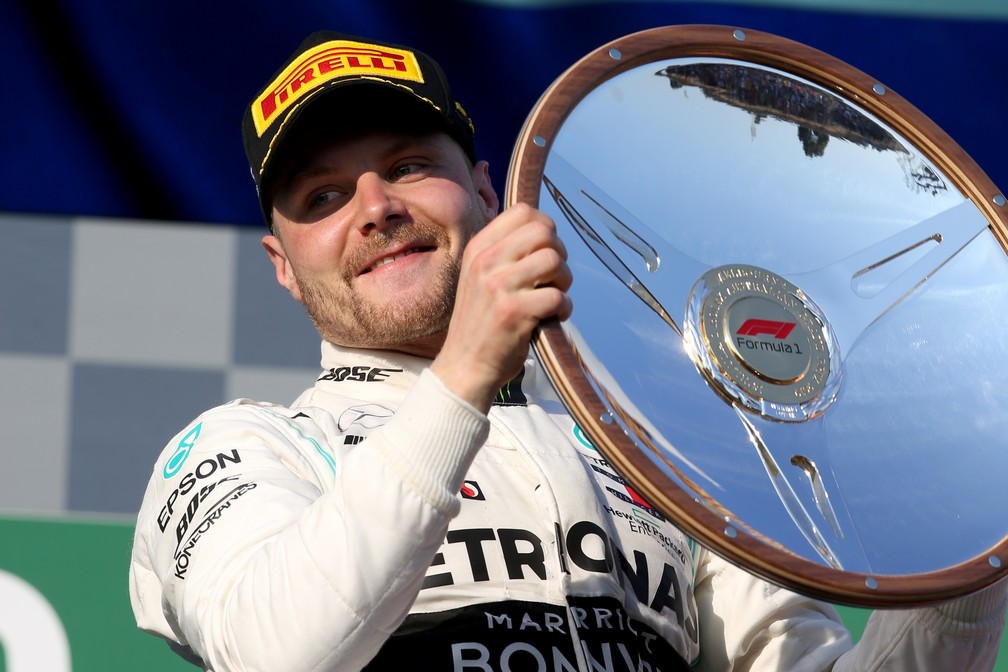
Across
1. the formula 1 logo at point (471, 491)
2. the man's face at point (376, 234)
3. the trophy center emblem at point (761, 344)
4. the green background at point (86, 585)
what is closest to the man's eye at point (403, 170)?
the man's face at point (376, 234)

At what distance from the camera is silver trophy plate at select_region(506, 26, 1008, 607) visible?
1.17 metres

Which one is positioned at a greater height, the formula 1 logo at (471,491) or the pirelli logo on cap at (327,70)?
the pirelli logo on cap at (327,70)

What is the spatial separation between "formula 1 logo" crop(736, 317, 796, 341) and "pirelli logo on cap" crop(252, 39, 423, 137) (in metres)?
0.64

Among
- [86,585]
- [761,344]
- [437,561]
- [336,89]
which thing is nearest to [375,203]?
[336,89]

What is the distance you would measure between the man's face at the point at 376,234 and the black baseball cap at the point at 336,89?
0.04 meters

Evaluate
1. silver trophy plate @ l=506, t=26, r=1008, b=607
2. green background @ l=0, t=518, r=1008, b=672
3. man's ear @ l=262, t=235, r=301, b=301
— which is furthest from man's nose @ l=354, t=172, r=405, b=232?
green background @ l=0, t=518, r=1008, b=672

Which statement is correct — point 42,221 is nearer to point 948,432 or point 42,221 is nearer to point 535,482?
point 535,482

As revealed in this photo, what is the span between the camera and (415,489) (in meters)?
1.12

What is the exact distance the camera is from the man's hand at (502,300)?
112 cm

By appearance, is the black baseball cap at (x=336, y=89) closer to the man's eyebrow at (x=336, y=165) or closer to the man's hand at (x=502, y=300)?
the man's eyebrow at (x=336, y=165)

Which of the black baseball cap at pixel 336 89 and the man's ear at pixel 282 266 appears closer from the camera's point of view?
the black baseball cap at pixel 336 89

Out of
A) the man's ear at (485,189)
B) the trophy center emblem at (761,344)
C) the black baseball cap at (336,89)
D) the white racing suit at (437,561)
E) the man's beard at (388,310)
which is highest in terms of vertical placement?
the black baseball cap at (336,89)

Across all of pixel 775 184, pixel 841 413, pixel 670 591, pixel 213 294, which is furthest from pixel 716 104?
pixel 213 294

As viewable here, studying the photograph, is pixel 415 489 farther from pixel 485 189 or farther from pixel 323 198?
pixel 485 189
